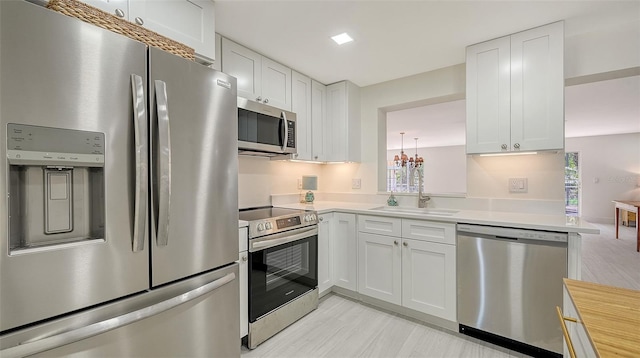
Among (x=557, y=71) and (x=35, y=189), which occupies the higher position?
(x=557, y=71)

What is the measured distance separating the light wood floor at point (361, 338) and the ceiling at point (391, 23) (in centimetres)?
236

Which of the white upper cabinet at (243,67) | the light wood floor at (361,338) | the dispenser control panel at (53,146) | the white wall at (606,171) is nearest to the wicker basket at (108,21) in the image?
the dispenser control panel at (53,146)

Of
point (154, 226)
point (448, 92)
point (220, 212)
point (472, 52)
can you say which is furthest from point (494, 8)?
point (154, 226)

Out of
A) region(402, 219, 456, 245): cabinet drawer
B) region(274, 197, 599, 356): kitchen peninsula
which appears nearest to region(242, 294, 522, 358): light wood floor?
region(274, 197, 599, 356): kitchen peninsula

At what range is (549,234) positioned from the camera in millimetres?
1782

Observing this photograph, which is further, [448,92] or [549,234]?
[448,92]

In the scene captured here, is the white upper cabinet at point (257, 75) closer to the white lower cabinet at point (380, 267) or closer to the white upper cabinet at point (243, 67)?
the white upper cabinet at point (243, 67)

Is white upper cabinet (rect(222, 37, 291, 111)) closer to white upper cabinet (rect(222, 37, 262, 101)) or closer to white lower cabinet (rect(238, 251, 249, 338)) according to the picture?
white upper cabinet (rect(222, 37, 262, 101))

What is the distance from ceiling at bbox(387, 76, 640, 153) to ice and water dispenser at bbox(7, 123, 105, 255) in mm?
4317

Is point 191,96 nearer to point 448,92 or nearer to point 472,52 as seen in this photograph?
point 472,52

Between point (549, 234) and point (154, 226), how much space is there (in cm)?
230

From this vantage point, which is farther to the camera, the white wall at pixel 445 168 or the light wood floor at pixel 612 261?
the white wall at pixel 445 168

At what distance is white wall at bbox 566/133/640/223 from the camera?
723 centimetres

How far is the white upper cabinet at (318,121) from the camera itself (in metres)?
3.04
